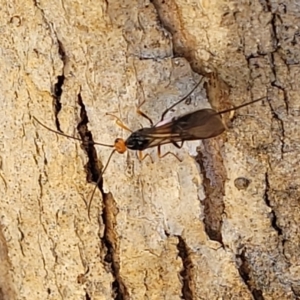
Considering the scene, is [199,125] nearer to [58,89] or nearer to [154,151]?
[154,151]

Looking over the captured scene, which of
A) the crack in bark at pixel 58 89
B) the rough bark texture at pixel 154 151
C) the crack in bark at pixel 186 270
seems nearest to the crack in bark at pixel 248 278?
the rough bark texture at pixel 154 151

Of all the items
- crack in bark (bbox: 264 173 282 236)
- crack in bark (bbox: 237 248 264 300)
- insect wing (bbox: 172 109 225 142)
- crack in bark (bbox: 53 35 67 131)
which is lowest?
crack in bark (bbox: 237 248 264 300)

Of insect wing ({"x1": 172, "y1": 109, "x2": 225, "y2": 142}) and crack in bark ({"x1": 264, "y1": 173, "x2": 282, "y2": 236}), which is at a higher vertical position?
A: insect wing ({"x1": 172, "y1": 109, "x2": 225, "y2": 142})

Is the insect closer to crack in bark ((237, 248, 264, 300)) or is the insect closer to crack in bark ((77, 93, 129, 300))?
crack in bark ((77, 93, 129, 300))

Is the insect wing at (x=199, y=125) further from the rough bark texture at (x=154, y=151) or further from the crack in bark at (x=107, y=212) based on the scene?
the crack in bark at (x=107, y=212)

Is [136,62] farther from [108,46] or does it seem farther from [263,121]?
[263,121]

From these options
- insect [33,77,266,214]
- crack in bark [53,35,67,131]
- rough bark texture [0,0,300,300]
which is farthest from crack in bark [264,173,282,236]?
crack in bark [53,35,67,131]

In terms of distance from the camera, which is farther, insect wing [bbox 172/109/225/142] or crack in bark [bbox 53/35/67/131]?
crack in bark [bbox 53/35/67/131]

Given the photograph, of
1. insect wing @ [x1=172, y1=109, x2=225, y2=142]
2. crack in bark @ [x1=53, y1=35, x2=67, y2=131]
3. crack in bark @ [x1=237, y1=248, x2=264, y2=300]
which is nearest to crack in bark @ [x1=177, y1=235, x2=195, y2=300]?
crack in bark @ [x1=237, y1=248, x2=264, y2=300]
